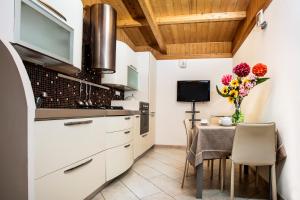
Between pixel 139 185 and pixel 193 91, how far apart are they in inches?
119

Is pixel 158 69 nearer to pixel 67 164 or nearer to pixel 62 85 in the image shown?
pixel 62 85

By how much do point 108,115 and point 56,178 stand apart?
0.96 m

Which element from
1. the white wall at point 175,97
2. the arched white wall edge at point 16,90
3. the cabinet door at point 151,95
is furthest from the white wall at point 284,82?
the cabinet door at point 151,95

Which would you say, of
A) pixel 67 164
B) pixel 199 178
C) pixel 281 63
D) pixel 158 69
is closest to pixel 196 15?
pixel 158 69

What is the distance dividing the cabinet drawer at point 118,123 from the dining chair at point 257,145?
127 centimetres

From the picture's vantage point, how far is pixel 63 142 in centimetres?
145

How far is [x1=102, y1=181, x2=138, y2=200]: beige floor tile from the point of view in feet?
6.89

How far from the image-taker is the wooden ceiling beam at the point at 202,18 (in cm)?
371

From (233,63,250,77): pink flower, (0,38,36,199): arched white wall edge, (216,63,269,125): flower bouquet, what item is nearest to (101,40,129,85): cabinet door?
(216,63,269,125): flower bouquet

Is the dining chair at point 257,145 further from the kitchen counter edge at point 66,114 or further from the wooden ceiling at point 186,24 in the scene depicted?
the wooden ceiling at point 186,24

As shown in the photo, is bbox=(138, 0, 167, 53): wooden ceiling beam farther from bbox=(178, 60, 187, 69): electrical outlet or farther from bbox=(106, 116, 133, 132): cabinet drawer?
bbox=(106, 116, 133, 132): cabinet drawer

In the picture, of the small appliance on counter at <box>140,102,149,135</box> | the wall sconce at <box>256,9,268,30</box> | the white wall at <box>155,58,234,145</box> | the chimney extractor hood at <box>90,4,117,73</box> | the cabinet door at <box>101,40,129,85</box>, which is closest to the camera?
the wall sconce at <box>256,9,268,30</box>

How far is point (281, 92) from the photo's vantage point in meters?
2.11

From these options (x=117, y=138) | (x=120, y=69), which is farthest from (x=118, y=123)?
(x=120, y=69)
